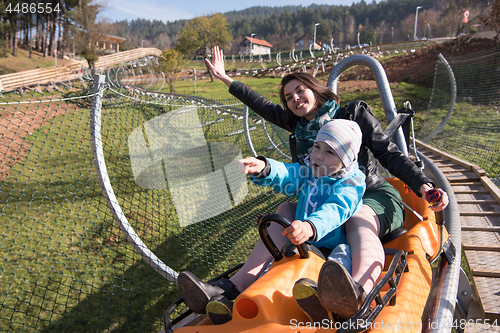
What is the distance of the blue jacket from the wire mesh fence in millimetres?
4258

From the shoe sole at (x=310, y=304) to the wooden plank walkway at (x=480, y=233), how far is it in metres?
1.43

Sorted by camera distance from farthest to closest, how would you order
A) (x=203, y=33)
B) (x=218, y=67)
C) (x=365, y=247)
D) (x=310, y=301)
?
(x=203, y=33) < (x=218, y=67) < (x=365, y=247) < (x=310, y=301)

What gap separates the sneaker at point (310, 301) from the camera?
3.99ft

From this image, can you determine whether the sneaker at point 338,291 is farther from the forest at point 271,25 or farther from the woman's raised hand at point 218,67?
the forest at point 271,25

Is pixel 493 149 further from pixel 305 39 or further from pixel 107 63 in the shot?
pixel 305 39

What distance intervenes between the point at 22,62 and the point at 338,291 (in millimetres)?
32091

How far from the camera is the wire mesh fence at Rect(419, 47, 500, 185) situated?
584 centimetres

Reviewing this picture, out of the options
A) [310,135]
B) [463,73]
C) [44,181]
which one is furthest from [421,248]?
[463,73]

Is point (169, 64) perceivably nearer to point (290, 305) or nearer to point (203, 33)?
point (290, 305)

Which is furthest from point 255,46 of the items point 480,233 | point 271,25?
point 480,233

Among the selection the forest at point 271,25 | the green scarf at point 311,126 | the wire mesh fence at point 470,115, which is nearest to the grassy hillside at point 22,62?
the forest at point 271,25

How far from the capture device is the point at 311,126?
7.06 feet

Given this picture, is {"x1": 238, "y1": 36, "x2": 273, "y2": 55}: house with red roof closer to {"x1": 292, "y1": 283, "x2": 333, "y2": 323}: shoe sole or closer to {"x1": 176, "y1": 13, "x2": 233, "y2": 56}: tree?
{"x1": 176, "y1": 13, "x2": 233, "y2": 56}: tree

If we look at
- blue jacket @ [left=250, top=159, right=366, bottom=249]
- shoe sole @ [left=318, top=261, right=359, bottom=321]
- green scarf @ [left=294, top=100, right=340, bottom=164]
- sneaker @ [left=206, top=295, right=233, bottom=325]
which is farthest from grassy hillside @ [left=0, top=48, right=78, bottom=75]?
shoe sole @ [left=318, top=261, right=359, bottom=321]
